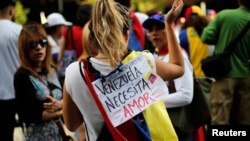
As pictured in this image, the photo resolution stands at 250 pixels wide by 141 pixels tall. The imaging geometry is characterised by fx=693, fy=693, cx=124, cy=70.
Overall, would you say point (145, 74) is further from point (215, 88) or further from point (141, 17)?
point (141, 17)

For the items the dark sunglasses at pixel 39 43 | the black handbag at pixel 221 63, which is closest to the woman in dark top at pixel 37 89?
the dark sunglasses at pixel 39 43

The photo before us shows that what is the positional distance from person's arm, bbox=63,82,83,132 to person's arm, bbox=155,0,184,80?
0.55m

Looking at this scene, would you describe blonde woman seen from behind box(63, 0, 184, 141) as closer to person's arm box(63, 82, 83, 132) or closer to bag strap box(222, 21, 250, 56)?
person's arm box(63, 82, 83, 132)

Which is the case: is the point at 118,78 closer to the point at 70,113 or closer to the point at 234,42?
the point at 70,113

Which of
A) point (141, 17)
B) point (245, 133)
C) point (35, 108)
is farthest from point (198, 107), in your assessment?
point (141, 17)

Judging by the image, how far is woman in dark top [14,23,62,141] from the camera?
5.46 metres

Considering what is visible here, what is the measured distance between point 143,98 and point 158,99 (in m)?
0.10

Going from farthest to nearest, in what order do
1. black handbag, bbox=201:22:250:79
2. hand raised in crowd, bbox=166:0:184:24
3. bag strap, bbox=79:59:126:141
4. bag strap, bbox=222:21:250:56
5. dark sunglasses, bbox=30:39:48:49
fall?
black handbag, bbox=201:22:250:79, bag strap, bbox=222:21:250:56, dark sunglasses, bbox=30:39:48:49, hand raised in crowd, bbox=166:0:184:24, bag strap, bbox=79:59:126:141

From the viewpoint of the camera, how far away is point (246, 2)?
7.74 metres

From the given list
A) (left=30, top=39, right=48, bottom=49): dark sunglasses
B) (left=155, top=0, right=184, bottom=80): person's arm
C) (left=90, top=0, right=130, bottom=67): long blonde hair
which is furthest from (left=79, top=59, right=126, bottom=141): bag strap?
(left=30, top=39, right=48, bottom=49): dark sunglasses

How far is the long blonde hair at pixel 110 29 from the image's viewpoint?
394 cm

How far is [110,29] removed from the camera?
397 centimetres

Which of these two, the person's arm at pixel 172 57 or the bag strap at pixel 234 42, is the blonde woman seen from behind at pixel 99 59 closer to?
the person's arm at pixel 172 57

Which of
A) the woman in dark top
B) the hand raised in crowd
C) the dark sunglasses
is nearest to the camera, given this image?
the hand raised in crowd
